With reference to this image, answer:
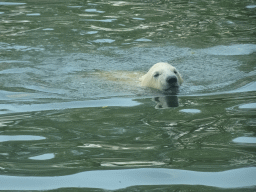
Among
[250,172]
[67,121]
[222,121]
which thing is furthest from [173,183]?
[67,121]

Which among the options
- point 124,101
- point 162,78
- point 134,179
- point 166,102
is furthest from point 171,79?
point 134,179

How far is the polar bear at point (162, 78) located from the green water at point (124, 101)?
185 mm

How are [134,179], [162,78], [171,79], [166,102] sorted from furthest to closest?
→ [162,78] → [171,79] → [166,102] → [134,179]

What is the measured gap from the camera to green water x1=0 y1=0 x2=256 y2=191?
3324 millimetres

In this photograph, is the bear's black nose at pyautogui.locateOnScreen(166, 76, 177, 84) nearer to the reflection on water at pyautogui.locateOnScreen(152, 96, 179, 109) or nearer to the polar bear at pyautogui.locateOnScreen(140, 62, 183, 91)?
the polar bear at pyautogui.locateOnScreen(140, 62, 183, 91)

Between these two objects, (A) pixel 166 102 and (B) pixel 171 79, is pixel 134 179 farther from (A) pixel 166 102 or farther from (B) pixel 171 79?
(B) pixel 171 79

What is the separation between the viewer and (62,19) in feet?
37.3

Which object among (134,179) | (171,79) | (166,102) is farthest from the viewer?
(171,79)

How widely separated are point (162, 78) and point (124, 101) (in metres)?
1.27

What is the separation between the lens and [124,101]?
5.63 meters

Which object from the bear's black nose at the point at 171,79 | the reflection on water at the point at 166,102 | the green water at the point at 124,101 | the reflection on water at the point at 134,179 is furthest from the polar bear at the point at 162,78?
the reflection on water at the point at 134,179

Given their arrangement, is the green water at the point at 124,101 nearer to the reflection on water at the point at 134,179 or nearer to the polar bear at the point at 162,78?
the reflection on water at the point at 134,179

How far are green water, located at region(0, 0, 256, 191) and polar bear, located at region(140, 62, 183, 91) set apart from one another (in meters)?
0.18

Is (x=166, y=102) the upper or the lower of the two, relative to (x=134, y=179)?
lower
